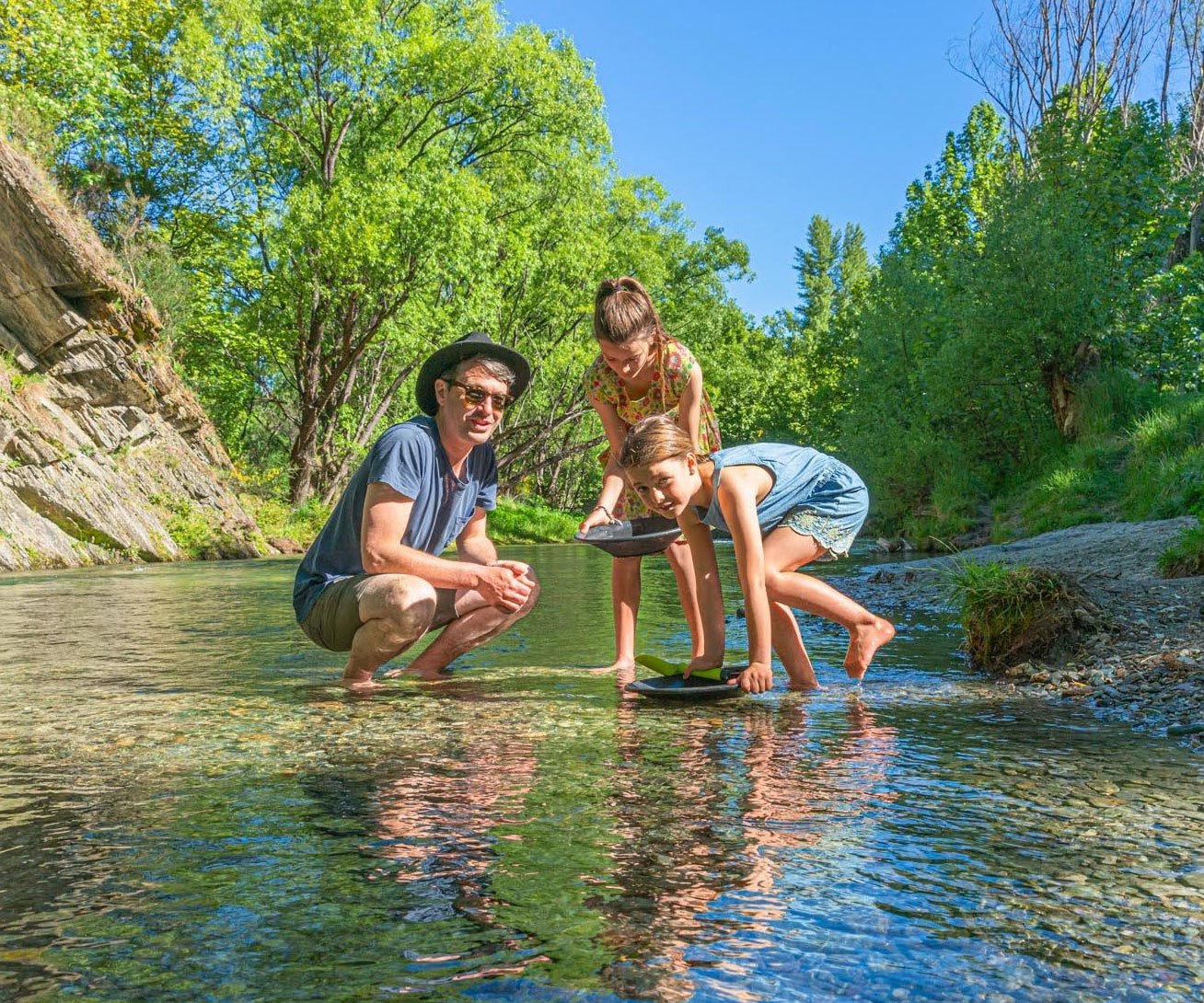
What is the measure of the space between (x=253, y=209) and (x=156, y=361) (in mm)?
9764

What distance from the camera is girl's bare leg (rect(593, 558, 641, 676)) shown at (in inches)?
228

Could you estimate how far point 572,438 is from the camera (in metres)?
49.5

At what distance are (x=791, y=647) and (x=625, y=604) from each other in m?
1.18

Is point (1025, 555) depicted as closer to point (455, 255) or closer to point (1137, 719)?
point (1137, 719)

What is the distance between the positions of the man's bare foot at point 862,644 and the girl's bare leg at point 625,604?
3.94 feet

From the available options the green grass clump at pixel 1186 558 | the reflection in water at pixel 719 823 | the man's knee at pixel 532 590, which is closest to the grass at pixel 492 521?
the green grass clump at pixel 1186 558

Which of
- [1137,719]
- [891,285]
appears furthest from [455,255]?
[1137,719]

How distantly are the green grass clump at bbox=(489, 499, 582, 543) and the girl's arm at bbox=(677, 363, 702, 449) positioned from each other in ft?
90.1

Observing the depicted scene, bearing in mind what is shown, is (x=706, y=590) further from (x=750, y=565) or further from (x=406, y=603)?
(x=406, y=603)

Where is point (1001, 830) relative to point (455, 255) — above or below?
below

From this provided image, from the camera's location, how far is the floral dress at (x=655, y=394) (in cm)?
550

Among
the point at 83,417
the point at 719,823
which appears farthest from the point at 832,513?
the point at 83,417

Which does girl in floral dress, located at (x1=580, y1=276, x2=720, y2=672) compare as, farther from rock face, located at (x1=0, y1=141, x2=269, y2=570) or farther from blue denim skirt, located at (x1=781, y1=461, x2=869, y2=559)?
rock face, located at (x1=0, y1=141, x2=269, y2=570)

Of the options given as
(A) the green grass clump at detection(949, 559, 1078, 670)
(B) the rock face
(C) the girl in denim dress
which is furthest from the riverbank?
(B) the rock face
